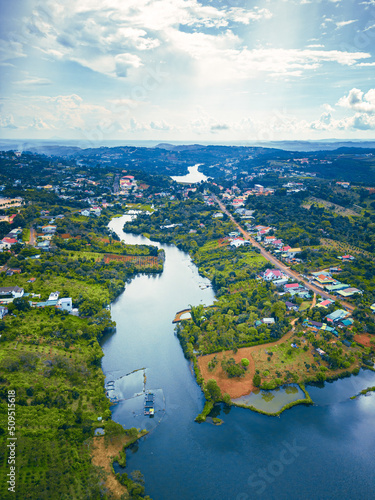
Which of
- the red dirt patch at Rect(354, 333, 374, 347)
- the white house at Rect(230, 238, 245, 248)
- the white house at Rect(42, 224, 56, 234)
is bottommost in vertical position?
the red dirt patch at Rect(354, 333, 374, 347)

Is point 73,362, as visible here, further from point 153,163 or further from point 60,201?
point 153,163

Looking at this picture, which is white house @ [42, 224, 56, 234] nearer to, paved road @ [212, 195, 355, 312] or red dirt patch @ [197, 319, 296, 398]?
paved road @ [212, 195, 355, 312]

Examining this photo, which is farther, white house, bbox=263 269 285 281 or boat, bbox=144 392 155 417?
white house, bbox=263 269 285 281

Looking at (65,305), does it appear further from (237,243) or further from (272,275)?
(237,243)

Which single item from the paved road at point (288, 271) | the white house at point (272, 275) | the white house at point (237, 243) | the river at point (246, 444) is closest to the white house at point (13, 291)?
the river at point (246, 444)

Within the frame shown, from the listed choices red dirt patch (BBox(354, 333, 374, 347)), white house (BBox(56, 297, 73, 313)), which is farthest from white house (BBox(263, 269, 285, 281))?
white house (BBox(56, 297, 73, 313))

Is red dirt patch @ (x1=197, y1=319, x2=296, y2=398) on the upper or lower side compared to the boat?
upper
